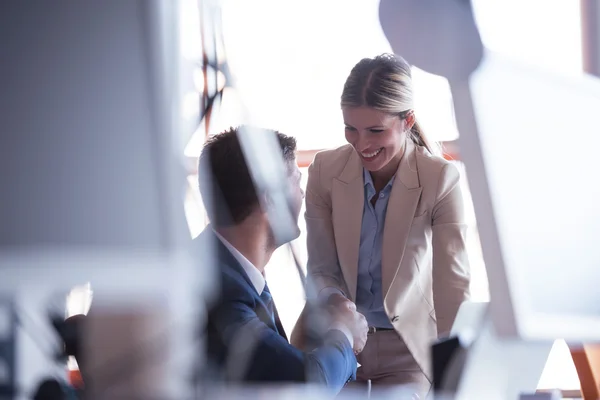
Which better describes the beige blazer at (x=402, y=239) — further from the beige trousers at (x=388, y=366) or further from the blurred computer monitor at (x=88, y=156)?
the blurred computer monitor at (x=88, y=156)

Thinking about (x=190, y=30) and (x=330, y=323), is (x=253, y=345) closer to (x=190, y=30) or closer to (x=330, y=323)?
(x=330, y=323)

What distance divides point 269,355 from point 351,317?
184 mm

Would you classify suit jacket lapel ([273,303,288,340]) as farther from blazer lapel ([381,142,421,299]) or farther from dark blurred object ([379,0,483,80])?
dark blurred object ([379,0,483,80])

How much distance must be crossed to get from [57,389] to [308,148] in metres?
0.43

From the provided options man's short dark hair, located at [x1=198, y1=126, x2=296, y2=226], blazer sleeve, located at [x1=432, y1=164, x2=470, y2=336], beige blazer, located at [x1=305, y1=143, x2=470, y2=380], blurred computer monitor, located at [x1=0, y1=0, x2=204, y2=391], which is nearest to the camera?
blurred computer monitor, located at [x1=0, y1=0, x2=204, y2=391]

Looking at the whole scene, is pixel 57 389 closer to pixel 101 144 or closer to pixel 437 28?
pixel 101 144

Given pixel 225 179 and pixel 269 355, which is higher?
pixel 225 179

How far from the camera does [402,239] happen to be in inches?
27.9

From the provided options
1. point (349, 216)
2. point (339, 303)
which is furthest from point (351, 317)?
point (349, 216)

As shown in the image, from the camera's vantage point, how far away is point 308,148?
736mm

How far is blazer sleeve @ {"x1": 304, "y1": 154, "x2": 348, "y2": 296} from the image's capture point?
71 centimetres

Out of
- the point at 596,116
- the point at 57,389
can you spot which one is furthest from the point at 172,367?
the point at 596,116

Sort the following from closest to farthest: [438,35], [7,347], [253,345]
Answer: [7,347], [438,35], [253,345]

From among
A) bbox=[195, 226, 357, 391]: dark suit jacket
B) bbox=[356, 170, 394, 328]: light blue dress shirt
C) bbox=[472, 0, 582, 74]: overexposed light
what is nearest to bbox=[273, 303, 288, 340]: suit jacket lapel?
bbox=[195, 226, 357, 391]: dark suit jacket
